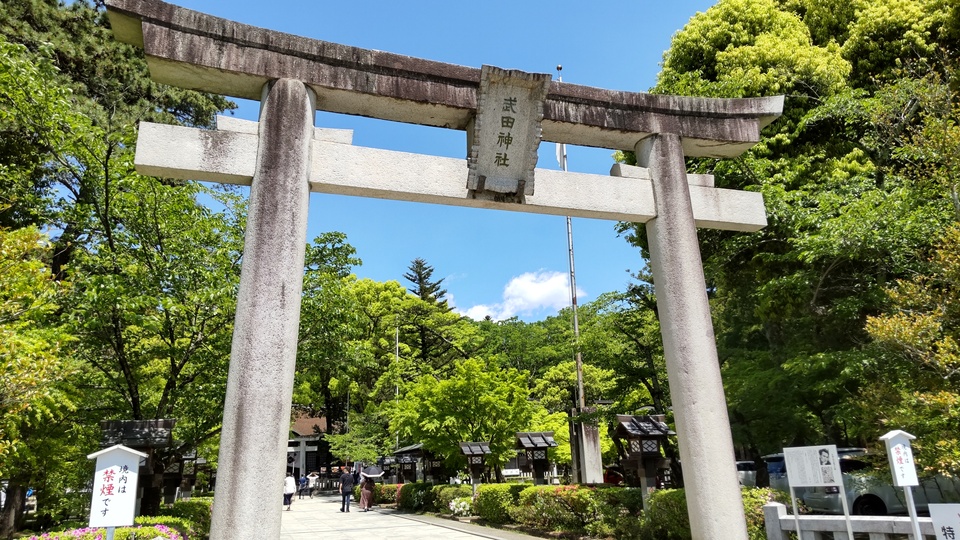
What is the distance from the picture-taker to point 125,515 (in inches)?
207

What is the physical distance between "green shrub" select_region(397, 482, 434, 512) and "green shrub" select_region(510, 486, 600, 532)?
6335 millimetres

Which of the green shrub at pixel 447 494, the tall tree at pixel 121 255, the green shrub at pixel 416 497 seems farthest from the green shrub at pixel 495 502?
the tall tree at pixel 121 255

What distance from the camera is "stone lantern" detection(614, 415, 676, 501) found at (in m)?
→ 11.4

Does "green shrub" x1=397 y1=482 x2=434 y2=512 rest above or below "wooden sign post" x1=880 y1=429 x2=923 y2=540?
below

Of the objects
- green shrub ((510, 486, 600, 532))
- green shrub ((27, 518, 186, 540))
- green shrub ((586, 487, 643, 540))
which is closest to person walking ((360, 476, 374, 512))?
green shrub ((510, 486, 600, 532))

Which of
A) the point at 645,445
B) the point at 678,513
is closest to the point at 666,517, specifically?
the point at 678,513

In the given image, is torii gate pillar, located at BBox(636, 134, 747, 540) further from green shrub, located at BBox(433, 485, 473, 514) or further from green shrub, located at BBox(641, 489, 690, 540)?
green shrub, located at BBox(433, 485, 473, 514)

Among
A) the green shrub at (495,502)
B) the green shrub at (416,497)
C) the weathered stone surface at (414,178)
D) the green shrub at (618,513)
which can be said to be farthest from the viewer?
the green shrub at (416,497)

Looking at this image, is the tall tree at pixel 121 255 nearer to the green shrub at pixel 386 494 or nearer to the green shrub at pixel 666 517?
the green shrub at pixel 666 517

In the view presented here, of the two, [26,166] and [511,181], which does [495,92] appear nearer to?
[511,181]

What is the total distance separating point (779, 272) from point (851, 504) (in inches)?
208

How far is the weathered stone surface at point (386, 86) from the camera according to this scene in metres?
5.92

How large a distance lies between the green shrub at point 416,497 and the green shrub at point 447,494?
651mm

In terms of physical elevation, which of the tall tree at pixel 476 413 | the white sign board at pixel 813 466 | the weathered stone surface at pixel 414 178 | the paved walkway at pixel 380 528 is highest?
the weathered stone surface at pixel 414 178
